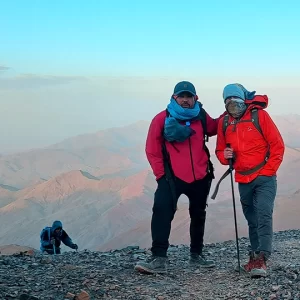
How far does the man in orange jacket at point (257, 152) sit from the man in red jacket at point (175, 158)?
403mm

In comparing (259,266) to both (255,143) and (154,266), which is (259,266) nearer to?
(154,266)

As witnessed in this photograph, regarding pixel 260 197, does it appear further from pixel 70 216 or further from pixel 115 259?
pixel 70 216

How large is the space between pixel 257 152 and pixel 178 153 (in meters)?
1.06

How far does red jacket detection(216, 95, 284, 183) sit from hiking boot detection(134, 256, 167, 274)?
1.57 m

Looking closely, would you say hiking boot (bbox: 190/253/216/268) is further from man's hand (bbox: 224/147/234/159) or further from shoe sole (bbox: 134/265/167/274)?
man's hand (bbox: 224/147/234/159)

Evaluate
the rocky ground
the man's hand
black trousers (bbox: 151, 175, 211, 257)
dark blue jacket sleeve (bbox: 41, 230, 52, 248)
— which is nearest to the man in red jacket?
black trousers (bbox: 151, 175, 211, 257)

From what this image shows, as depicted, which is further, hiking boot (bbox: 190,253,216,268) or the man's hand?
hiking boot (bbox: 190,253,216,268)

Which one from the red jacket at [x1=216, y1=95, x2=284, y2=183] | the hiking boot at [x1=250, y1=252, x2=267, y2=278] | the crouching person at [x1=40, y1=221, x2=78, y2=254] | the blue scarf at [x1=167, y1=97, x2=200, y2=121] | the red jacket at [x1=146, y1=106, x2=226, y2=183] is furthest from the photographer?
the crouching person at [x1=40, y1=221, x2=78, y2=254]

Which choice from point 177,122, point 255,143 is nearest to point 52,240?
point 177,122

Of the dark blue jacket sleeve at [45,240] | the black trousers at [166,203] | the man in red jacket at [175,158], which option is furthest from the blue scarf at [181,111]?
the dark blue jacket sleeve at [45,240]

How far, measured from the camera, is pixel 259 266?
6824 millimetres

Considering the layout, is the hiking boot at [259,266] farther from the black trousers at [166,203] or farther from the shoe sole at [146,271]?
the shoe sole at [146,271]

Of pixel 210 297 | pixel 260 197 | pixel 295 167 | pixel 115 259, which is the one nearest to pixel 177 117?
pixel 260 197

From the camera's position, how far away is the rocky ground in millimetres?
6152
